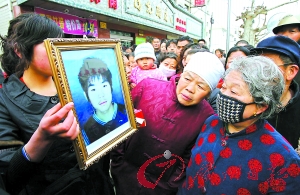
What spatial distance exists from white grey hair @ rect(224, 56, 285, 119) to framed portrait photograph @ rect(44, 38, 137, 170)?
0.73 meters

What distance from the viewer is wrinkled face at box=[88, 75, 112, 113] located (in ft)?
3.29

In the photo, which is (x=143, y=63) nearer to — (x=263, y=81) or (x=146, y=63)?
(x=146, y=63)

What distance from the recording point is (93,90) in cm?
101

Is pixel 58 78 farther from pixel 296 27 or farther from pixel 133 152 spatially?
pixel 296 27

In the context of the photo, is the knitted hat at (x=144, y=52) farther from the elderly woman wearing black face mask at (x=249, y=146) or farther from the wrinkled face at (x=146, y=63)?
the elderly woman wearing black face mask at (x=249, y=146)

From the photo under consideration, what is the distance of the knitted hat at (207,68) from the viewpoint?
4.69ft

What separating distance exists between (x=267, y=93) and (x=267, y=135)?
9.9 inches

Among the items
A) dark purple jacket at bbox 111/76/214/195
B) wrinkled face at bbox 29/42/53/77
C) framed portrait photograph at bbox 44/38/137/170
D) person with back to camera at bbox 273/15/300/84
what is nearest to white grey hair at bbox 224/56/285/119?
dark purple jacket at bbox 111/76/214/195

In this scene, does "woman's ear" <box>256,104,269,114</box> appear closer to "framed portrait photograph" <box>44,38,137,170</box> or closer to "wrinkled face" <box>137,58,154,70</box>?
"framed portrait photograph" <box>44,38,137,170</box>

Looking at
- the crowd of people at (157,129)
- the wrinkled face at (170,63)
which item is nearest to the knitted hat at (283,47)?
the crowd of people at (157,129)

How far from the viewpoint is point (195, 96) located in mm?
1430

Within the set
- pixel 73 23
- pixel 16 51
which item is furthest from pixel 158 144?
pixel 73 23

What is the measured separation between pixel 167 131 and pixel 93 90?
2.31 feet

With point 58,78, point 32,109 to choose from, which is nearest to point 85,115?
point 58,78
